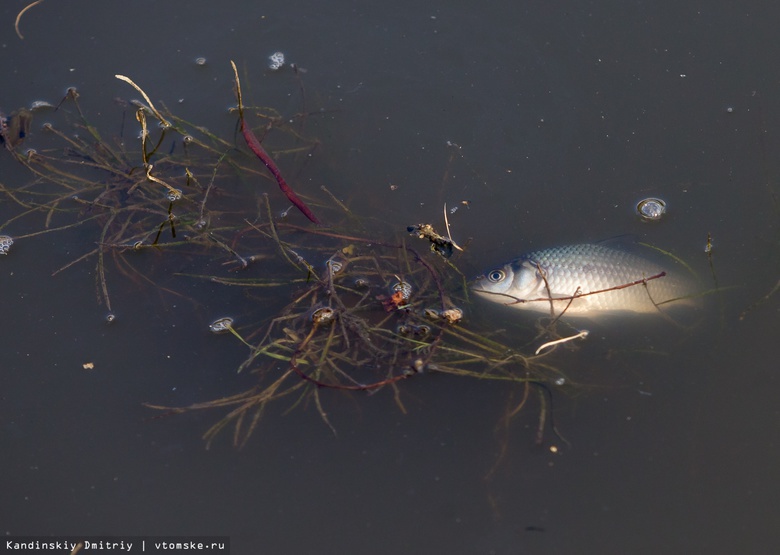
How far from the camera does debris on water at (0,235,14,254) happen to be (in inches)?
130

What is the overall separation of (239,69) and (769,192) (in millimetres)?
3088

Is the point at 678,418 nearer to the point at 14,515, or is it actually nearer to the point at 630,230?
the point at 630,230

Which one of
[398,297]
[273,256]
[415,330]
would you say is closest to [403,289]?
[398,297]

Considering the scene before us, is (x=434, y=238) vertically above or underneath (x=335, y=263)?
above

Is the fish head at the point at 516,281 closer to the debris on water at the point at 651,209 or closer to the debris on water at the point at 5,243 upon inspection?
the debris on water at the point at 651,209

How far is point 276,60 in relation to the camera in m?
3.94

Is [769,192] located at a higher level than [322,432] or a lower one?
higher

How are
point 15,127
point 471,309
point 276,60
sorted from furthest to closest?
point 276,60, point 15,127, point 471,309

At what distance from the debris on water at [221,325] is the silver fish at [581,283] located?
4.05ft

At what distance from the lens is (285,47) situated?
3986mm

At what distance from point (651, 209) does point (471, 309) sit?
1117mm

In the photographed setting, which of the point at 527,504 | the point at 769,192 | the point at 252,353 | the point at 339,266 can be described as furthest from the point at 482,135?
the point at 527,504

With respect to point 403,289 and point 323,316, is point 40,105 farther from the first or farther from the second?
point 403,289

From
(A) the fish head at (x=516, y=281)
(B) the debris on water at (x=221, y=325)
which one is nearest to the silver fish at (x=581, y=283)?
(A) the fish head at (x=516, y=281)
